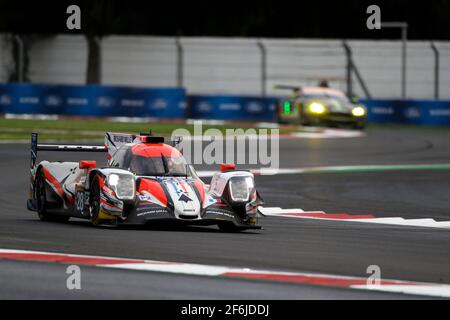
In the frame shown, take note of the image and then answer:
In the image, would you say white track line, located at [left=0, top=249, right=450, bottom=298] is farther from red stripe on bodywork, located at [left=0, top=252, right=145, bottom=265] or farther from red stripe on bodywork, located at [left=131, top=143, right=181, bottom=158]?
red stripe on bodywork, located at [left=131, top=143, right=181, bottom=158]

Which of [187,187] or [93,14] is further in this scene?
[93,14]

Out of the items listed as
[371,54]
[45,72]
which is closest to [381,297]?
[371,54]

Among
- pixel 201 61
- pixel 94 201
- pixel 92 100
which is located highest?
pixel 201 61

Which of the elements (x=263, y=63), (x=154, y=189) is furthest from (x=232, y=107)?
(x=154, y=189)

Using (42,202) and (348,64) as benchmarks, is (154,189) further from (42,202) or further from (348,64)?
(348,64)

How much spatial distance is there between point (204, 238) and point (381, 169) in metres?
12.4

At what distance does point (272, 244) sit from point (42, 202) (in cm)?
385

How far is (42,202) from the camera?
15.1 metres

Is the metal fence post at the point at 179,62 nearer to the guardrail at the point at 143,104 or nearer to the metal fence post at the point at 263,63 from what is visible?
the metal fence post at the point at 263,63

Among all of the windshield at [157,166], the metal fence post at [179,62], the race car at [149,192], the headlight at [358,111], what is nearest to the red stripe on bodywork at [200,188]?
the race car at [149,192]

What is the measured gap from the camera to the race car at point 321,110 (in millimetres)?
39281

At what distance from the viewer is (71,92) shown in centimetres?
4388

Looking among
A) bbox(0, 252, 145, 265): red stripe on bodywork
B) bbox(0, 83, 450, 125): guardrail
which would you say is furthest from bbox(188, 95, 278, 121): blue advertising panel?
bbox(0, 252, 145, 265): red stripe on bodywork

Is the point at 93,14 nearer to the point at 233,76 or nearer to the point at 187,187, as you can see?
the point at 233,76
